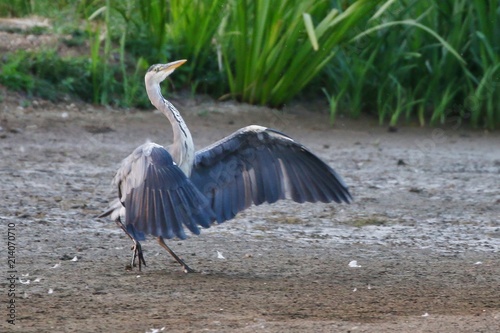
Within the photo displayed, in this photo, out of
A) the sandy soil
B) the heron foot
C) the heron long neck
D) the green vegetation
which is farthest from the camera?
the green vegetation

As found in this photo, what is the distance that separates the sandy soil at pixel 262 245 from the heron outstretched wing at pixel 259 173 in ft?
0.88

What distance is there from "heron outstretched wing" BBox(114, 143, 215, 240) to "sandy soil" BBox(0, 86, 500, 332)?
0.83ft

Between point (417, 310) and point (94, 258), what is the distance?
1557 mm

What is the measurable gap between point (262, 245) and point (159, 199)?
3.43 feet

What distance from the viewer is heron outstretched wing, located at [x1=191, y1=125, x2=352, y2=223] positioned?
514 centimetres

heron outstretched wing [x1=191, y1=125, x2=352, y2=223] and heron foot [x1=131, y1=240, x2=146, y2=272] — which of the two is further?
heron outstretched wing [x1=191, y1=125, x2=352, y2=223]

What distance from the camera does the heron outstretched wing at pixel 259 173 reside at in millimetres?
5137

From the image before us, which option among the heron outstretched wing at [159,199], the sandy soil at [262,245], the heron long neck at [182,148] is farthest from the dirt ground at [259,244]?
the heron long neck at [182,148]

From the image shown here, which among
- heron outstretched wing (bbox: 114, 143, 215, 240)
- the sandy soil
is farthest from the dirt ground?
heron outstretched wing (bbox: 114, 143, 215, 240)

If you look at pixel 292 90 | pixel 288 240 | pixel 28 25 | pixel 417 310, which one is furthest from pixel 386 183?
Result: pixel 28 25

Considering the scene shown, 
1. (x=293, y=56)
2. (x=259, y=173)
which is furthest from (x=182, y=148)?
(x=293, y=56)

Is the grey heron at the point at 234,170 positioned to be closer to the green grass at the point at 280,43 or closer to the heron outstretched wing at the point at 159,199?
the heron outstretched wing at the point at 159,199

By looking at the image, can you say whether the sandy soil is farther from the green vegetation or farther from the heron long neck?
the heron long neck

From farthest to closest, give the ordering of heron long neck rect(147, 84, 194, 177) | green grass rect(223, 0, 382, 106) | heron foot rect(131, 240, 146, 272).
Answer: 1. green grass rect(223, 0, 382, 106)
2. heron long neck rect(147, 84, 194, 177)
3. heron foot rect(131, 240, 146, 272)
